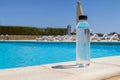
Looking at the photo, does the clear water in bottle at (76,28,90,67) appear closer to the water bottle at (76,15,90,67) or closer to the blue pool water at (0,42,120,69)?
the water bottle at (76,15,90,67)

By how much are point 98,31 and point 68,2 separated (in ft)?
16.9

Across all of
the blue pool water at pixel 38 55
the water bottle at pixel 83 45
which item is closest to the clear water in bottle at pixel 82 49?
the water bottle at pixel 83 45

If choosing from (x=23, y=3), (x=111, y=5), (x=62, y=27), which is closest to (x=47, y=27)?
(x=62, y=27)

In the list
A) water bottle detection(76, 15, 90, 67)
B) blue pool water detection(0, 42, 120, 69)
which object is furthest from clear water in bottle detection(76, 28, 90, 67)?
blue pool water detection(0, 42, 120, 69)

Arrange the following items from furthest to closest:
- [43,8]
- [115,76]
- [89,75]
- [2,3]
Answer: [43,8], [2,3], [115,76], [89,75]

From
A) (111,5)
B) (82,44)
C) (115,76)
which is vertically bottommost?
(115,76)

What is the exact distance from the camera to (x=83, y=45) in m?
1.92

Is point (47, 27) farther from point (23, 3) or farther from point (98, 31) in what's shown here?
point (98, 31)

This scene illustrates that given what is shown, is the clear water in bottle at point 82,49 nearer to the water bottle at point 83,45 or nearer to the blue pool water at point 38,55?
the water bottle at point 83,45

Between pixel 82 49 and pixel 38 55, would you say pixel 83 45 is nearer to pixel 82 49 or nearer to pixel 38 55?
pixel 82 49

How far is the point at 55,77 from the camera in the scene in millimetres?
1486

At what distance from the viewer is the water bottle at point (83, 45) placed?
191cm

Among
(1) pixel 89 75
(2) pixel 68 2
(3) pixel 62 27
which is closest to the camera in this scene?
(1) pixel 89 75

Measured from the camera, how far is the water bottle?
1.91 meters
